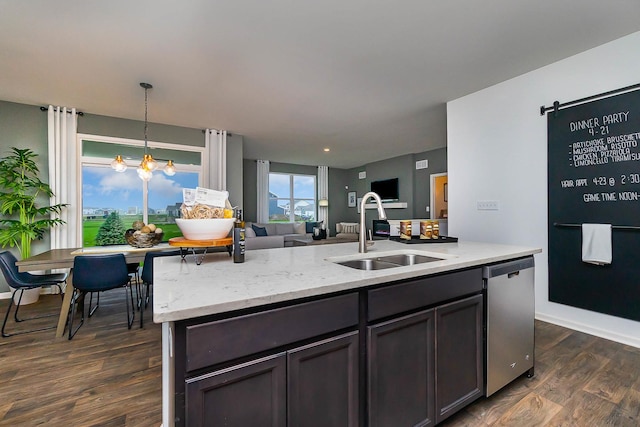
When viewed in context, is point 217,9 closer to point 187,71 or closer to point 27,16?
point 187,71

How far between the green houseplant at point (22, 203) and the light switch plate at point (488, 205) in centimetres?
560

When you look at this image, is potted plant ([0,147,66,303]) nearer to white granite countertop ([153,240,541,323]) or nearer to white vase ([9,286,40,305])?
white vase ([9,286,40,305])

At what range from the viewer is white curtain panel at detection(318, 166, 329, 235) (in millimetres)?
9352

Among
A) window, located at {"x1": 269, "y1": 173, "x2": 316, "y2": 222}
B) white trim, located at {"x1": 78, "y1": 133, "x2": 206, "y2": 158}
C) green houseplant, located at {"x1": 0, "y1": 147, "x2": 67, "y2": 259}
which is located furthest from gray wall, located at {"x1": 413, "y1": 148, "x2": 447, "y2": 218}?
green houseplant, located at {"x1": 0, "y1": 147, "x2": 67, "y2": 259}

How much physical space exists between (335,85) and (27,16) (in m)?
2.72

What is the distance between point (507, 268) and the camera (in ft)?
5.61

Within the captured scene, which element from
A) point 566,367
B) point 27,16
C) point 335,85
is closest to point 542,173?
point 566,367

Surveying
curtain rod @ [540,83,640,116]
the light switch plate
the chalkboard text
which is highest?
curtain rod @ [540,83,640,116]

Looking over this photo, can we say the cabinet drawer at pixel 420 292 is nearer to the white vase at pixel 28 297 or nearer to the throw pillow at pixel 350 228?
the white vase at pixel 28 297

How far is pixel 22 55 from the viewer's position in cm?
271

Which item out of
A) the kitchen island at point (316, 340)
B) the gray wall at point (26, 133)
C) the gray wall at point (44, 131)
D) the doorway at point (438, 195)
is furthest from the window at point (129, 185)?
the doorway at point (438, 195)

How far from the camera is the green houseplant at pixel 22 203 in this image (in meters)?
3.62

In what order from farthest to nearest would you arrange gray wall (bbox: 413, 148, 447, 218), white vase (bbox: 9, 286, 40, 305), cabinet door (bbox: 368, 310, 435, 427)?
gray wall (bbox: 413, 148, 447, 218), white vase (bbox: 9, 286, 40, 305), cabinet door (bbox: 368, 310, 435, 427)

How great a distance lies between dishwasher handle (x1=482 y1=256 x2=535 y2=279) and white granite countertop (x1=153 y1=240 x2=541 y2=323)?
4cm
